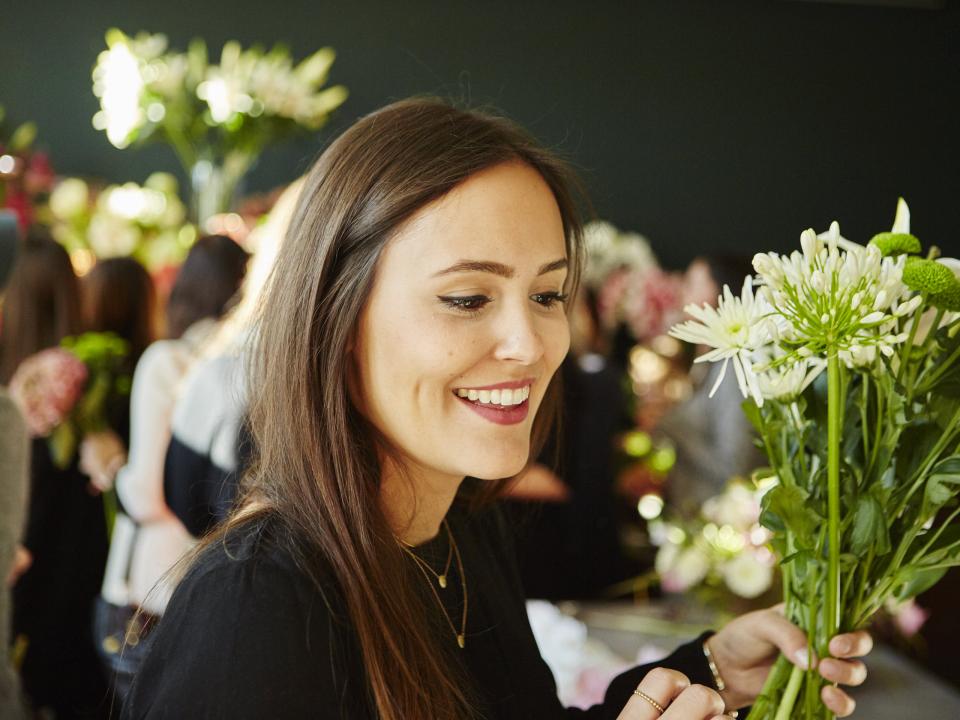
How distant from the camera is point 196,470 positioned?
1868mm

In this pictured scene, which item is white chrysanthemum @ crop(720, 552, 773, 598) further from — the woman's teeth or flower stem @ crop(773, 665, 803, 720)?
the woman's teeth

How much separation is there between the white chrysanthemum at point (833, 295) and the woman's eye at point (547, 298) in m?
0.23

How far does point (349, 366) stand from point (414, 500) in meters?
0.16

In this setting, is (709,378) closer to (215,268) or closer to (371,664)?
(215,268)

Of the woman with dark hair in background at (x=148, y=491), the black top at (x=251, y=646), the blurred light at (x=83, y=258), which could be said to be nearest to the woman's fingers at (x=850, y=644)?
the black top at (x=251, y=646)

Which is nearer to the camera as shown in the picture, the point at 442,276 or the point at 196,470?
the point at 442,276

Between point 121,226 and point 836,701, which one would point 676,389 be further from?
point 836,701

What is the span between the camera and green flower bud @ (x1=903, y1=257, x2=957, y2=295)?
33.0 inches

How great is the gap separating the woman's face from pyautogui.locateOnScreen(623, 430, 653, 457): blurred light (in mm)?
1795

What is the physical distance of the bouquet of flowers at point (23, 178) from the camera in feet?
8.99

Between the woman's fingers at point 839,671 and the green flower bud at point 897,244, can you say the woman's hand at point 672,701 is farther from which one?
the green flower bud at point 897,244

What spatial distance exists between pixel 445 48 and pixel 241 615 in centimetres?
394

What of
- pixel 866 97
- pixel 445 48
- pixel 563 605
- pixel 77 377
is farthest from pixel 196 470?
pixel 866 97

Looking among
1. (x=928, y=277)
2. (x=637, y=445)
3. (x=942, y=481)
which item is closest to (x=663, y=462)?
(x=637, y=445)
